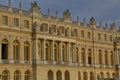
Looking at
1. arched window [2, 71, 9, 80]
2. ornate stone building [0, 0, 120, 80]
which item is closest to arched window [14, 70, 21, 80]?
ornate stone building [0, 0, 120, 80]

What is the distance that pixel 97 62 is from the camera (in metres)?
83.1

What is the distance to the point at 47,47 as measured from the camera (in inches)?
2628

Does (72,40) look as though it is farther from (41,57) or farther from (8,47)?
(8,47)

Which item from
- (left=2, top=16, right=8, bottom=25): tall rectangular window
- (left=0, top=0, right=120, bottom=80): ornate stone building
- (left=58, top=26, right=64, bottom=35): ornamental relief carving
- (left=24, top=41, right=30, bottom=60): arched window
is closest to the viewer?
(left=2, top=16, right=8, bottom=25): tall rectangular window

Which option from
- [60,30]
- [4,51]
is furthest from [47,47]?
[4,51]

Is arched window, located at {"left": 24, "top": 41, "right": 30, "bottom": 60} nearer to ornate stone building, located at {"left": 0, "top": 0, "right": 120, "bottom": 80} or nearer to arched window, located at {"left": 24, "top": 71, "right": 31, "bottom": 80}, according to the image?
ornate stone building, located at {"left": 0, "top": 0, "right": 120, "bottom": 80}

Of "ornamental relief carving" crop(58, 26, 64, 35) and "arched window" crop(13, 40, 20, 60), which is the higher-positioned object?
"ornamental relief carving" crop(58, 26, 64, 35)

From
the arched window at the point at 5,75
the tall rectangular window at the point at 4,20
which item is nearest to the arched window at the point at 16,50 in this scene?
the arched window at the point at 5,75

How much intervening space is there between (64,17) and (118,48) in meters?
23.2

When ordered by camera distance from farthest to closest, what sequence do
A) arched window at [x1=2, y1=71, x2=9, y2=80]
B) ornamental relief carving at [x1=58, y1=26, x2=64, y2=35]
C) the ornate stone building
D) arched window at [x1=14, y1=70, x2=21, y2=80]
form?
ornamental relief carving at [x1=58, y1=26, x2=64, y2=35], arched window at [x1=14, y1=70, x2=21, y2=80], the ornate stone building, arched window at [x1=2, y1=71, x2=9, y2=80]

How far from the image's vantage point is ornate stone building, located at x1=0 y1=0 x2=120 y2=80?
2352 inches

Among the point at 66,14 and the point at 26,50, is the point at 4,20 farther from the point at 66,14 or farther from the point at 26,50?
the point at 66,14

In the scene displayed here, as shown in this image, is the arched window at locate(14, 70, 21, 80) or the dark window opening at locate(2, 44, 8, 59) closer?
the dark window opening at locate(2, 44, 8, 59)

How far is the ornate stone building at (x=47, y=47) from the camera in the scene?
5975 centimetres
